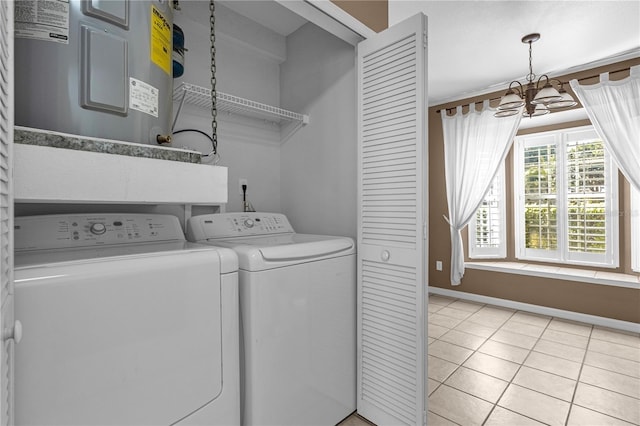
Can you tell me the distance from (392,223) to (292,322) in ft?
2.26

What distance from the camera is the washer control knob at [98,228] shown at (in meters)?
1.28

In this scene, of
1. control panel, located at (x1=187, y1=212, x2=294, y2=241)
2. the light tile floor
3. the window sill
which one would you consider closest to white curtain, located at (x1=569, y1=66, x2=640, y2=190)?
the window sill

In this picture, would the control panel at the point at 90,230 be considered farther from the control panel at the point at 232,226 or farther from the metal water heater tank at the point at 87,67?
the metal water heater tank at the point at 87,67

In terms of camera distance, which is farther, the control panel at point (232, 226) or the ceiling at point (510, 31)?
the ceiling at point (510, 31)

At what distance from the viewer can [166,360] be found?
999 millimetres

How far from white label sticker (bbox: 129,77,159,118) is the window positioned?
4.27 metres

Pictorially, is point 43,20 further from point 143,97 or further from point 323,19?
point 323,19

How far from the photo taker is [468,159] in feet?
12.9

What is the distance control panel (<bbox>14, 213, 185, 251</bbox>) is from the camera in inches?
44.9

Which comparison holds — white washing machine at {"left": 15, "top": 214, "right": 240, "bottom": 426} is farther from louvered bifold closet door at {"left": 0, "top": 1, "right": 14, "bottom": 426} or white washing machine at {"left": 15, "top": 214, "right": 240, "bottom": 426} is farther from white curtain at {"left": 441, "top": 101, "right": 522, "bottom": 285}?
white curtain at {"left": 441, "top": 101, "right": 522, "bottom": 285}

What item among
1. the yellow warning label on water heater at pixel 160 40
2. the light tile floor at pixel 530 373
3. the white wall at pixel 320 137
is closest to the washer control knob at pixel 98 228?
the yellow warning label on water heater at pixel 160 40

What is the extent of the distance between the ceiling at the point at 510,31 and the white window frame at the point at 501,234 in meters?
1.25

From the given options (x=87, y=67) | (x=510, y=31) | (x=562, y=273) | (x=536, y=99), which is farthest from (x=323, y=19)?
(x=562, y=273)

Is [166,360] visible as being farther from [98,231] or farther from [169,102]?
[169,102]
